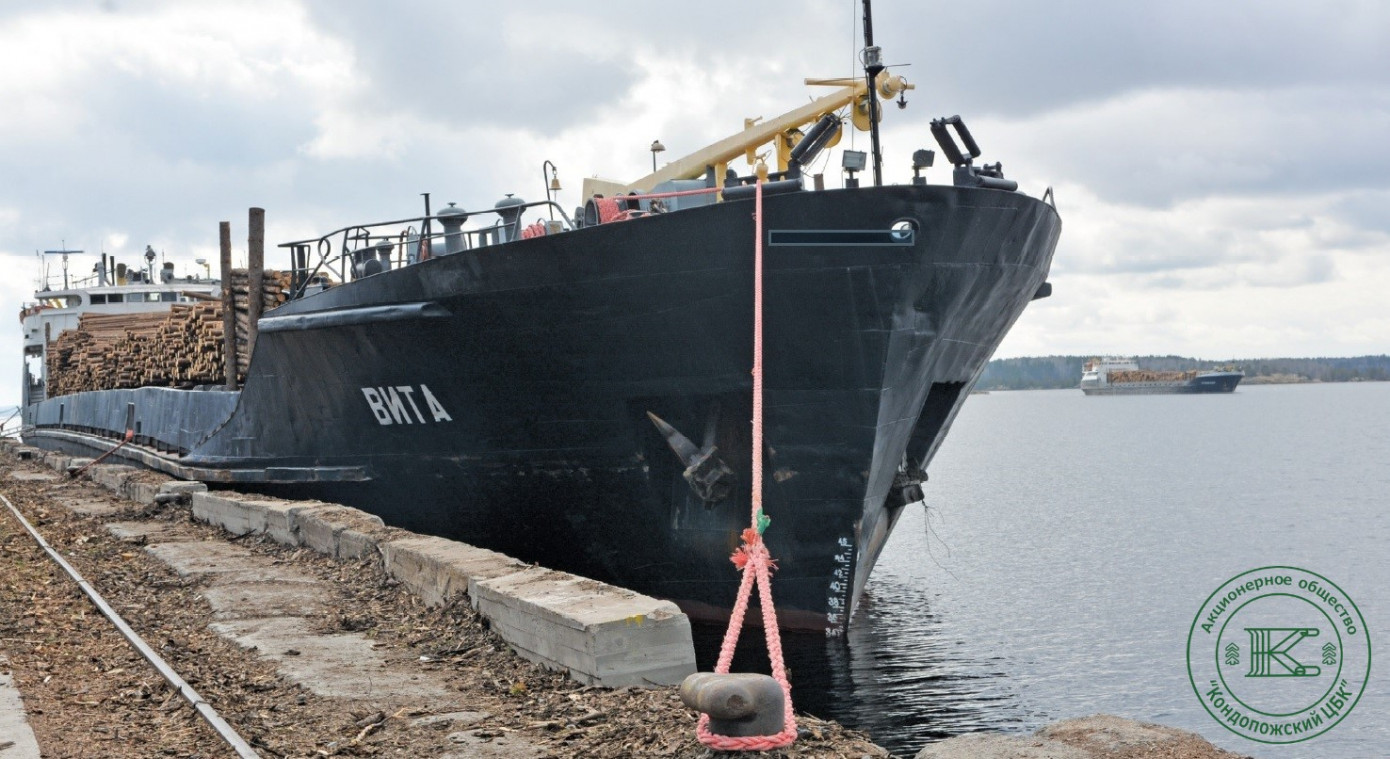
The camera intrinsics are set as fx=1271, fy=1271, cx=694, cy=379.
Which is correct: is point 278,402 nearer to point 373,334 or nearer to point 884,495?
point 373,334

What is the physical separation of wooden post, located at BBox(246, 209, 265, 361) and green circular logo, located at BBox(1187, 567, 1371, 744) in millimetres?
11760

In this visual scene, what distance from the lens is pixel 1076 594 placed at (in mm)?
16609

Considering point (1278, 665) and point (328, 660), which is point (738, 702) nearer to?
point (328, 660)

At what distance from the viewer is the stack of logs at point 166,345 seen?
18719mm

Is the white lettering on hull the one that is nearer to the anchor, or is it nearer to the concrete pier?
the concrete pier

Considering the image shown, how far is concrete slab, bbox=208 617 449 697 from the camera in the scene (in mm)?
6391

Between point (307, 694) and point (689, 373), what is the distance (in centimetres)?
432

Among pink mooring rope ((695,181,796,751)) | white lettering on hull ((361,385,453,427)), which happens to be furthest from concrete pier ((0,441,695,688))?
white lettering on hull ((361,385,453,427))

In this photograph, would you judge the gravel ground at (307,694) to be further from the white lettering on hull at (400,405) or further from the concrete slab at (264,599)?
the white lettering on hull at (400,405)

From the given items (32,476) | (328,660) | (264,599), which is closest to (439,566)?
(328,660)

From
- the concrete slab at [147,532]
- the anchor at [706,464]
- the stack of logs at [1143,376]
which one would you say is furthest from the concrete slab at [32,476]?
the stack of logs at [1143,376]

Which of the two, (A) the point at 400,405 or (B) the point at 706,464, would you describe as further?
(A) the point at 400,405

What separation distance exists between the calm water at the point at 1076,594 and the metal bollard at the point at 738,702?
4.56 meters

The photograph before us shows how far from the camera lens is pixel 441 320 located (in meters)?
11.1
